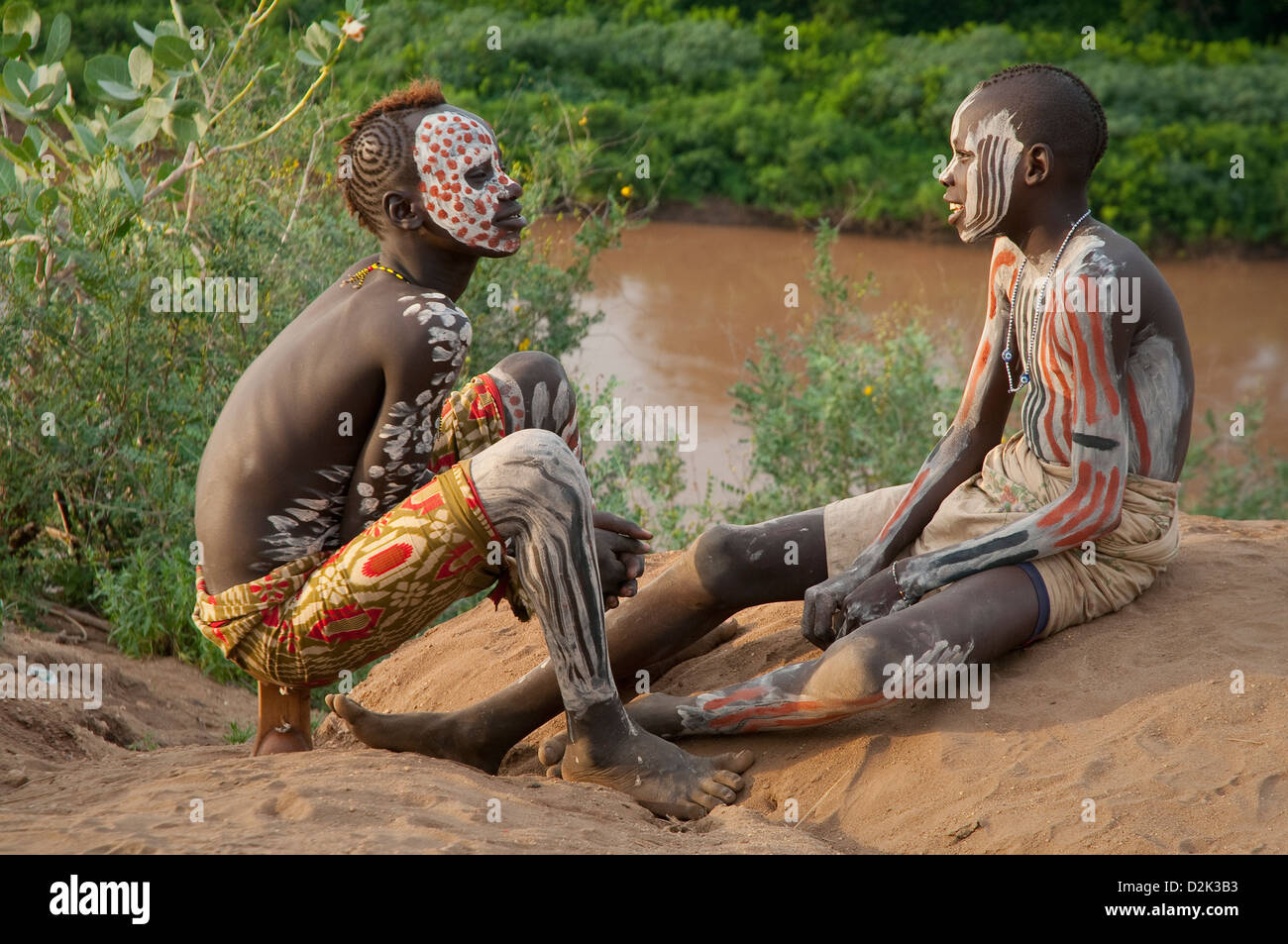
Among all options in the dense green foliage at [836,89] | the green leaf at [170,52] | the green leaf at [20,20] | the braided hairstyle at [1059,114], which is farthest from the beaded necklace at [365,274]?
the dense green foliage at [836,89]

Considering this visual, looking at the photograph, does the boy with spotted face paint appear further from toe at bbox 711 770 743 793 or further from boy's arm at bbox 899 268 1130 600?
boy's arm at bbox 899 268 1130 600

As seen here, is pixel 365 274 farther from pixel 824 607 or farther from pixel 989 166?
pixel 989 166

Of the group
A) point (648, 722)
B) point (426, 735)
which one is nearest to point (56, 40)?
point (426, 735)

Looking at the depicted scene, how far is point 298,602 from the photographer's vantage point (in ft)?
9.04

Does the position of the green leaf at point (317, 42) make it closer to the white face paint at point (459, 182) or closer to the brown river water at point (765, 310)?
the white face paint at point (459, 182)

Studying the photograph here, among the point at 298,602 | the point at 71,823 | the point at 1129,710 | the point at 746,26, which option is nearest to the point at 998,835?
the point at 1129,710

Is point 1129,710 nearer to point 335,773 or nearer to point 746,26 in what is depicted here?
point 335,773

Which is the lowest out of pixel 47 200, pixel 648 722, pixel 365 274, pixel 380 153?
pixel 648 722

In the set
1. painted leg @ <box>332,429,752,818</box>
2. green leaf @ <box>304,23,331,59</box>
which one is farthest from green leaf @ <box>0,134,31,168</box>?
painted leg @ <box>332,429,752,818</box>

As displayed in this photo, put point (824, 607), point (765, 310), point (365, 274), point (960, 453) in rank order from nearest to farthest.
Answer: point (365, 274) → point (824, 607) → point (960, 453) → point (765, 310)

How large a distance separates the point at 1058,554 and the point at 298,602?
165 centimetres

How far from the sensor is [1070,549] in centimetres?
303

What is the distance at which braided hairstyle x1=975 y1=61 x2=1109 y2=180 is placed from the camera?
295 centimetres

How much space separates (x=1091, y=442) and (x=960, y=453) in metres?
0.47
